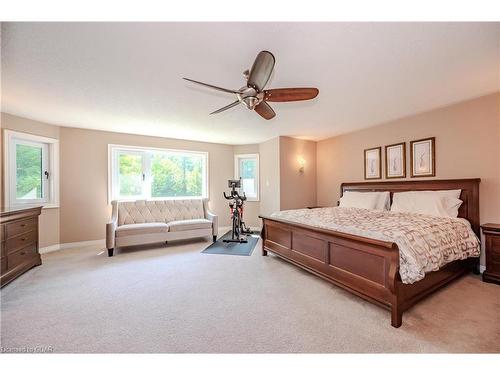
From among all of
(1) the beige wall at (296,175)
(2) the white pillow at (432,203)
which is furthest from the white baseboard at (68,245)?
(2) the white pillow at (432,203)

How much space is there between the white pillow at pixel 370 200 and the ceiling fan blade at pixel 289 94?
2520 mm

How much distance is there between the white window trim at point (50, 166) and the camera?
3.17 m

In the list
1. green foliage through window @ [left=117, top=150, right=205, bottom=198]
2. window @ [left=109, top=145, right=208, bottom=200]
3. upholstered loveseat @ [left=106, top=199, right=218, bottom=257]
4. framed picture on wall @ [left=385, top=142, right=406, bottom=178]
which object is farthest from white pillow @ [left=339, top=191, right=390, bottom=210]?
green foliage through window @ [left=117, top=150, right=205, bottom=198]

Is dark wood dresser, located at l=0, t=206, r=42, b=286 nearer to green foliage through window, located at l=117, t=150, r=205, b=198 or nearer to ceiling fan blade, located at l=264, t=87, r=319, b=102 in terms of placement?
green foliage through window, located at l=117, t=150, r=205, b=198

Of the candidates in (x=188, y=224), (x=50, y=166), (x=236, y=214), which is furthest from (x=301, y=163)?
(x=50, y=166)

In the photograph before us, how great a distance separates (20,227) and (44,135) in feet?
6.20

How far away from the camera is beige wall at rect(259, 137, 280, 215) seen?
4.76 meters

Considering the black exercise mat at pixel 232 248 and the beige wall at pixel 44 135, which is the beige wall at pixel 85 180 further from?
the black exercise mat at pixel 232 248

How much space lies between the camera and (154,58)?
1821 mm

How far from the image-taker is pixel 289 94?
1.84 metres

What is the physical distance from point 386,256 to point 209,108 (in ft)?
9.25

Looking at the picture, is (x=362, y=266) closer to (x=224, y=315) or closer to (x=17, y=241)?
(x=224, y=315)

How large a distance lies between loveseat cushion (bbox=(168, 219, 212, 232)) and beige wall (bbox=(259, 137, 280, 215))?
1536 mm

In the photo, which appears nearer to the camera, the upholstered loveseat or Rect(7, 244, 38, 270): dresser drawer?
Rect(7, 244, 38, 270): dresser drawer
